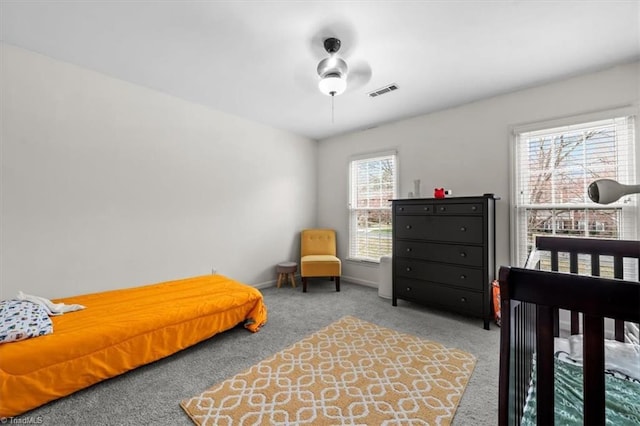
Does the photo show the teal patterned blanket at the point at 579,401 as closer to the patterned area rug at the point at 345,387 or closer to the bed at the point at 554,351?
the bed at the point at 554,351

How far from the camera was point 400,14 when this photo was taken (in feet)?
6.07

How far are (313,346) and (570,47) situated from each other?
3.32 meters

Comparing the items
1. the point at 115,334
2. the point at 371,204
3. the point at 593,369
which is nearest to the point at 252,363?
the point at 115,334

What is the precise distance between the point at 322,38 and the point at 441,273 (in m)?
2.64

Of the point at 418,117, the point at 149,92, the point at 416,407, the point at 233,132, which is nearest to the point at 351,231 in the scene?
the point at 418,117

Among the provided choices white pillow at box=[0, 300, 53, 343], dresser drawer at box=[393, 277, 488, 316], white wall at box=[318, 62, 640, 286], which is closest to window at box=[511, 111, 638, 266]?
white wall at box=[318, 62, 640, 286]

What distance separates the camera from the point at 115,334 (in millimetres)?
1880

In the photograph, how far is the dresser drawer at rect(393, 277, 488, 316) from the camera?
2.79 metres

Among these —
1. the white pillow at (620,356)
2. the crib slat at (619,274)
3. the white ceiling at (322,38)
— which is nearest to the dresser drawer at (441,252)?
the crib slat at (619,274)

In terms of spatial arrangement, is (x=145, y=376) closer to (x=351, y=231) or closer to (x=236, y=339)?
(x=236, y=339)

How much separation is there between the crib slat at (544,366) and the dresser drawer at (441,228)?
2173 mm

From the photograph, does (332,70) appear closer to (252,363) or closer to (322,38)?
(322,38)

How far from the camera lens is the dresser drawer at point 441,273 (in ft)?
9.17

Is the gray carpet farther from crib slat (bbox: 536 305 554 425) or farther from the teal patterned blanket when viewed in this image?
crib slat (bbox: 536 305 554 425)
